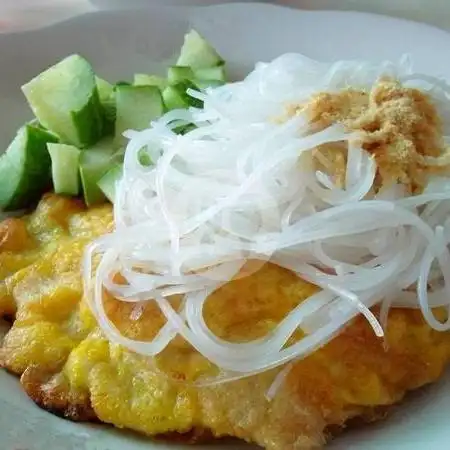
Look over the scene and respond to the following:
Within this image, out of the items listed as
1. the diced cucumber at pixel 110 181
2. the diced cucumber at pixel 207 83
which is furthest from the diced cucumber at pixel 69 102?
the diced cucumber at pixel 207 83

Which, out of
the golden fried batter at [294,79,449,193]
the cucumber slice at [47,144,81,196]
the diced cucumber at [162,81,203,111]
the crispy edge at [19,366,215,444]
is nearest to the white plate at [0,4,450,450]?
the cucumber slice at [47,144,81,196]

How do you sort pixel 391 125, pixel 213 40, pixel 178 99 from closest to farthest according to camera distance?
pixel 391 125, pixel 178 99, pixel 213 40

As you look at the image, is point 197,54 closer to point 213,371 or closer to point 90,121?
point 90,121

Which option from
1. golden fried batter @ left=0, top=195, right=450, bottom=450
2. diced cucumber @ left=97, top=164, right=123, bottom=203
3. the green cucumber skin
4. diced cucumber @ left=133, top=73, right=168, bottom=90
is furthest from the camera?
diced cucumber @ left=133, top=73, right=168, bottom=90

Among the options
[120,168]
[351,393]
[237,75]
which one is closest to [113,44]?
[237,75]

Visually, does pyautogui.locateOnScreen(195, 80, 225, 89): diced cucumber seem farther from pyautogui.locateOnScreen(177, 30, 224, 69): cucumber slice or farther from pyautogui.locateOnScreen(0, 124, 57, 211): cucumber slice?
pyautogui.locateOnScreen(0, 124, 57, 211): cucumber slice

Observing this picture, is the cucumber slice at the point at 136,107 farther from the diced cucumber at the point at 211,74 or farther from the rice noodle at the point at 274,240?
the rice noodle at the point at 274,240

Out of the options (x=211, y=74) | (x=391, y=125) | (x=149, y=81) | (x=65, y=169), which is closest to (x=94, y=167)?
(x=65, y=169)
